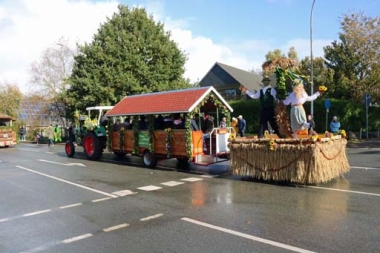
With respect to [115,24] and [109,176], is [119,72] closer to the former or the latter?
[115,24]

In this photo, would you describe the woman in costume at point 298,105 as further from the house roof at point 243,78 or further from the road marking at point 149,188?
the house roof at point 243,78

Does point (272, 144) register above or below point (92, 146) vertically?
above

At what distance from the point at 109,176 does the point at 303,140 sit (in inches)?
246

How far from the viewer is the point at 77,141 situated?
738 inches

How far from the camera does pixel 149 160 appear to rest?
13.6 meters

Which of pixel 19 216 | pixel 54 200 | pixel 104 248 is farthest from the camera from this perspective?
pixel 54 200

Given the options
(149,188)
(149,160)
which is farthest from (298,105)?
(149,160)

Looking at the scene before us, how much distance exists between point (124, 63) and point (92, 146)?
14713 millimetres

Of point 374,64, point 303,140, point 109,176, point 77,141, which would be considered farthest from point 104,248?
point 374,64

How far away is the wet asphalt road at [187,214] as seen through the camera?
5072mm

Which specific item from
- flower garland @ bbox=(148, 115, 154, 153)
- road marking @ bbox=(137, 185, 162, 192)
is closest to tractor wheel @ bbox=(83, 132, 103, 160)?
flower garland @ bbox=(148, 115, 154, 153)

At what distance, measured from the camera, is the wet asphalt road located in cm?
507

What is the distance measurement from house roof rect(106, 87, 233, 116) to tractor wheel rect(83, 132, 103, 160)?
6.45ft

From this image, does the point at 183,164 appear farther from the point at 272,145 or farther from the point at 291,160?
the point at 291,160
